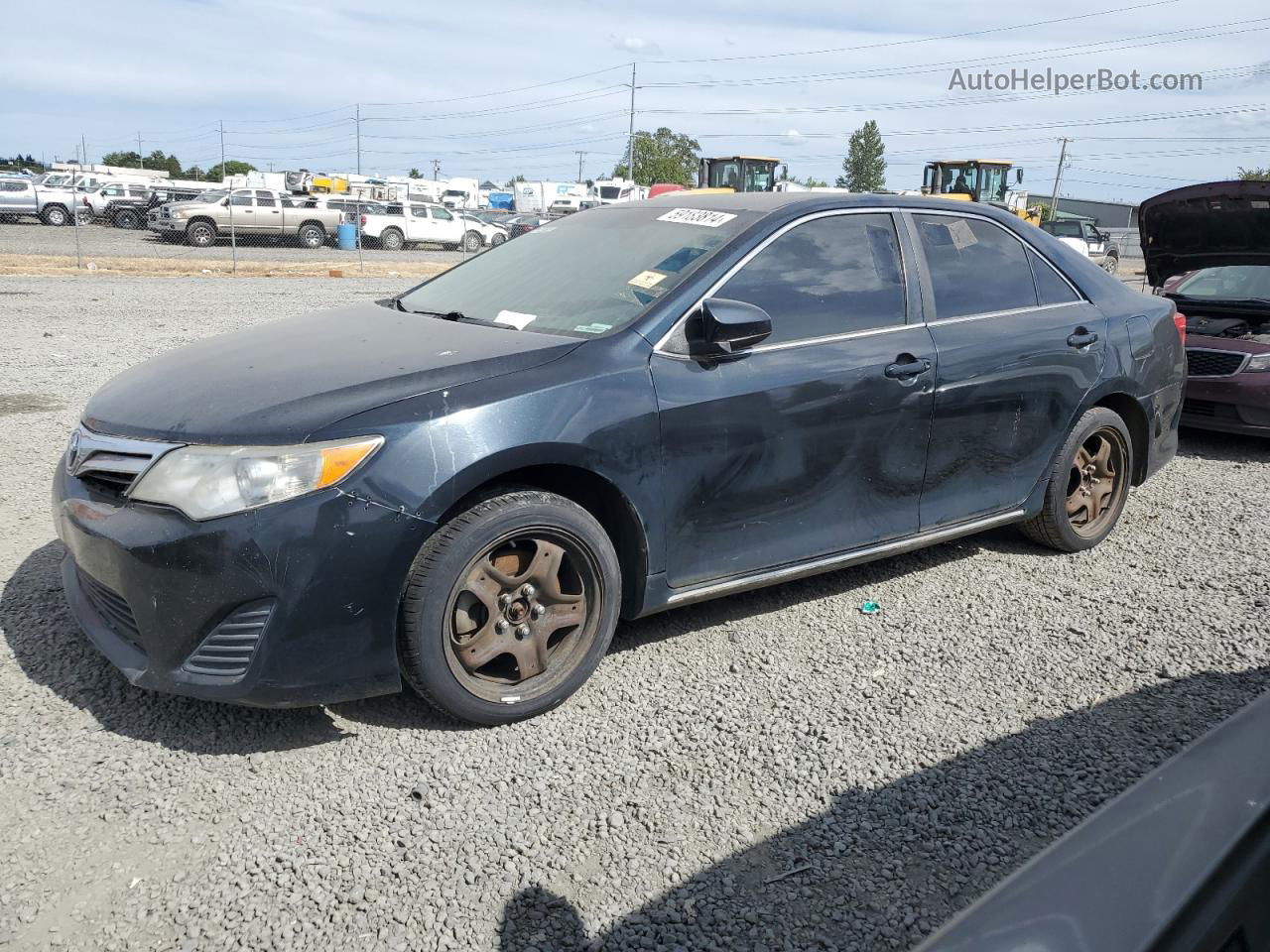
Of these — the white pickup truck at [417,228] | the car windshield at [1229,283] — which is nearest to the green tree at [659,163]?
the white pickup truck at [417,228]

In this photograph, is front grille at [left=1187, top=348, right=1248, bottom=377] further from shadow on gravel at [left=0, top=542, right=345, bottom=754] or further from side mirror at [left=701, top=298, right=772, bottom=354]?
shadow on gravel at [left=0, top=542, right=345, bottom=754]

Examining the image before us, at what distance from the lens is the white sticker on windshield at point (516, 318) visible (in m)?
3.78

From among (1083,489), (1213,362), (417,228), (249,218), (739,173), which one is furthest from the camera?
(417,228)

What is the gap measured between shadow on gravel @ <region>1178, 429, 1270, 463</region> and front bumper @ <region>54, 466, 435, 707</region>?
6454 millimetres

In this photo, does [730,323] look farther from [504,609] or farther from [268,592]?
[268,592]

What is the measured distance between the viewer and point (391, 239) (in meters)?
33.3

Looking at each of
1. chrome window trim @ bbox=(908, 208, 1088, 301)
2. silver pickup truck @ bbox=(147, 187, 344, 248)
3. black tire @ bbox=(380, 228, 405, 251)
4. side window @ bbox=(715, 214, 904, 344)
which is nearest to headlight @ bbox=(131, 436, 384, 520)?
side window @ bbox=(715, 214, 904, 344)

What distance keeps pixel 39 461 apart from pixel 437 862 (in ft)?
15.0

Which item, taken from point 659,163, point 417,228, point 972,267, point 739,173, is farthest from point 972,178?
point 659,163

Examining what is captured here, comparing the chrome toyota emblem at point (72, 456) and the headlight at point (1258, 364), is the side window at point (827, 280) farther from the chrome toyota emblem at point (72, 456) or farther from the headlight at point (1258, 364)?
the headlight at point (1258, 364)

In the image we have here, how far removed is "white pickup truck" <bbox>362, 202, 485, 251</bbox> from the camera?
109 feet

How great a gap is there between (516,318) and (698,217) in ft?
2.83

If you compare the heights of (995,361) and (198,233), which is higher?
(995,361)

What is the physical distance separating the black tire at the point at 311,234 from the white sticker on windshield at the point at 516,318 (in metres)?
29.4
